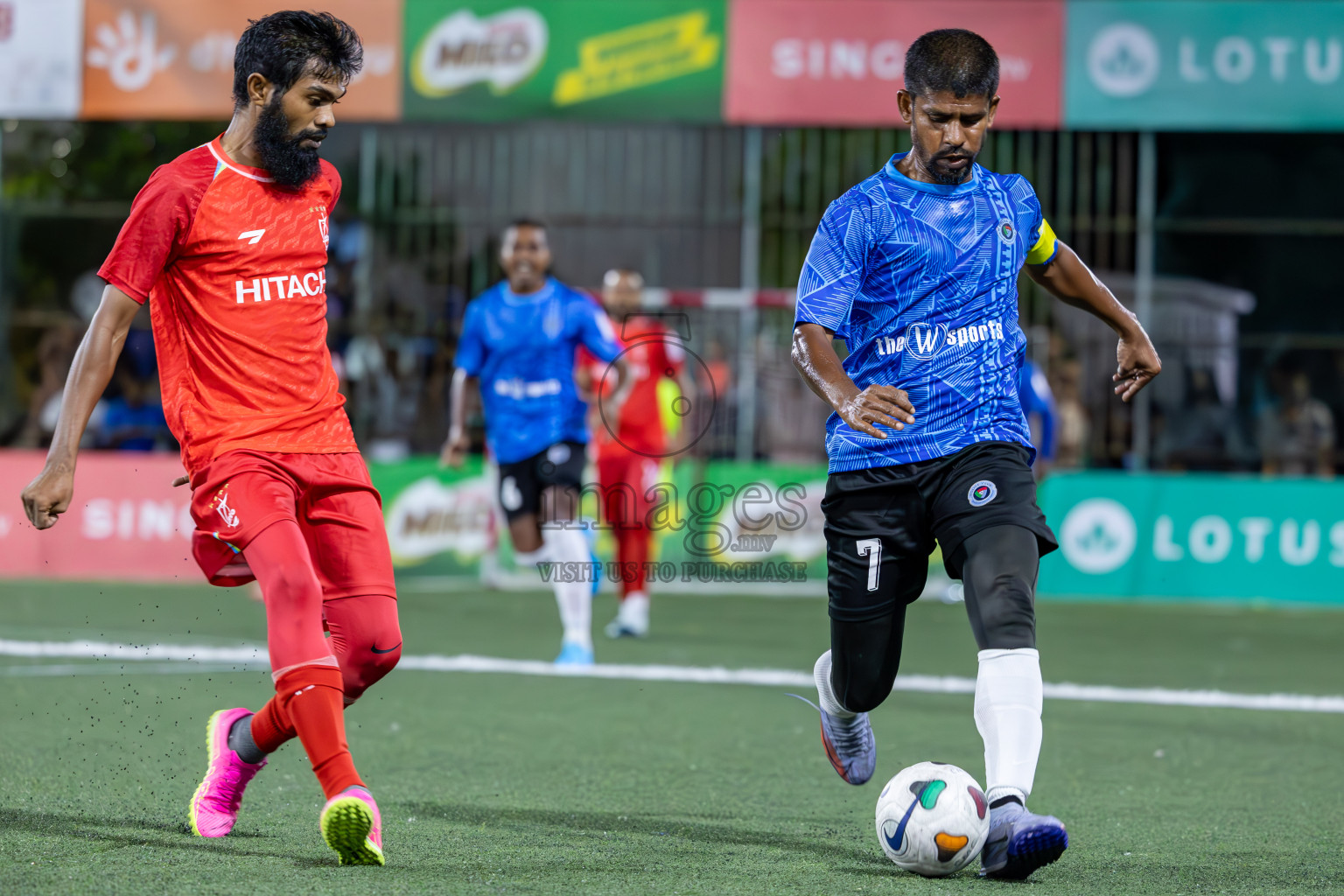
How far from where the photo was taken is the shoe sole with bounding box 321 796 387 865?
153 inches

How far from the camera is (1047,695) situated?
809 cm

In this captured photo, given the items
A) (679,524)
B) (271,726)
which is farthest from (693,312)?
(271,726)

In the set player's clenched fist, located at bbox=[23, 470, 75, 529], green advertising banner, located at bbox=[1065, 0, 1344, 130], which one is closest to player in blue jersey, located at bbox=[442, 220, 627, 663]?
player's clenched fist, located at bbox=[23, 470, 75, 529]

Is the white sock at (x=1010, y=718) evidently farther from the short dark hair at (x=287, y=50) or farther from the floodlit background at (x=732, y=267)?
the floodlit background at (x=732, y=267)

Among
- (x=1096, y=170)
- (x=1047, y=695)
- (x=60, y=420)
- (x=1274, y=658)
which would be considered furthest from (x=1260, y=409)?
(x=60, y=420)

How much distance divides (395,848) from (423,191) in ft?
36.1

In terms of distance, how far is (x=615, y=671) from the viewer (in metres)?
8.62

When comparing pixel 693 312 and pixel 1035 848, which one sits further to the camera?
pixel 693 312

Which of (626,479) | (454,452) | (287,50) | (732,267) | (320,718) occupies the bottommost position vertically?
(320,718)

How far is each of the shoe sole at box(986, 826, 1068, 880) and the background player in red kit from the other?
6624 mm

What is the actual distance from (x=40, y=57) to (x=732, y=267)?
19.4ft

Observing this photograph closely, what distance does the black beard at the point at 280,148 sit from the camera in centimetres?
426

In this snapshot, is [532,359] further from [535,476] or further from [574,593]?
[574,593]

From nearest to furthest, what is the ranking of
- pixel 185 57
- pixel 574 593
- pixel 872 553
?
pixel 872 553 → pixel 574 593 → pixel 185 57
